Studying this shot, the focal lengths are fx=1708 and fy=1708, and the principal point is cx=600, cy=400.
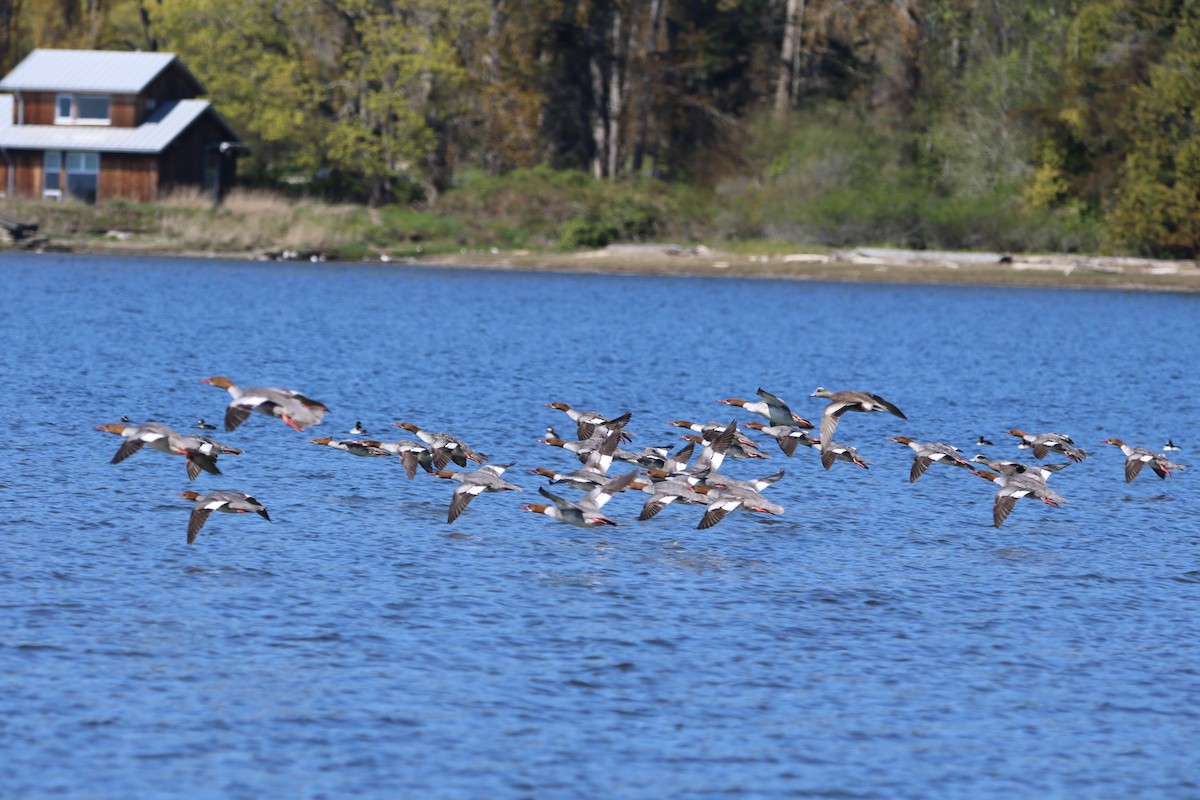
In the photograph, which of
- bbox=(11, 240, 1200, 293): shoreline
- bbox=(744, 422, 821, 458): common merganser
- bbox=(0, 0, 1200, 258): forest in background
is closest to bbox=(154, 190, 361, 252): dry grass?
bbox=(11, 240, 1200, 293): shoreline

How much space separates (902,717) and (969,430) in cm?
2041

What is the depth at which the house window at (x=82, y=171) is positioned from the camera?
89000mm

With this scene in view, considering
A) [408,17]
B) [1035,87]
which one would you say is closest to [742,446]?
[1035,87]

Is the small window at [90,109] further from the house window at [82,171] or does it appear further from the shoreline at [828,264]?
the shoreline at [828,264]

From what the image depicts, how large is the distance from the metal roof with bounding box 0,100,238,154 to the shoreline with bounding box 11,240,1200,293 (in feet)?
21.8

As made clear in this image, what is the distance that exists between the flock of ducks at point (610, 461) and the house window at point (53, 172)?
6966cm

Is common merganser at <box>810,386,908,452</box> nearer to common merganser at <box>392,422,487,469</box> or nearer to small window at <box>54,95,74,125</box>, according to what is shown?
common merganser at <box>392,422,487,469</box>

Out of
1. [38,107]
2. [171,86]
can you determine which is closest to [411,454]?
[171,86]

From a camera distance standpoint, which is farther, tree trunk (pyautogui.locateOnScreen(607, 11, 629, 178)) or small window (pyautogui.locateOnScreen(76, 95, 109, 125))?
tree trunk (pyautogui.locateOnScreen(607, 11, 629, 178))

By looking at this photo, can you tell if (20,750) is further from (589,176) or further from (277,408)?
(589,176)

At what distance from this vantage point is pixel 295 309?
65125 mm

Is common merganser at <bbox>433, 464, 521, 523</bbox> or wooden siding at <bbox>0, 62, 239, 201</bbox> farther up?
wooden siding at <bbox>0, 62, 239, 201</bbox>

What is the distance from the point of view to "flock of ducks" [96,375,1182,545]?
2000 centimetres

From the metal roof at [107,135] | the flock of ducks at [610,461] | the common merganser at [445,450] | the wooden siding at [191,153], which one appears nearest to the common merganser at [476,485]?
the flock of ducks at [610,461]
